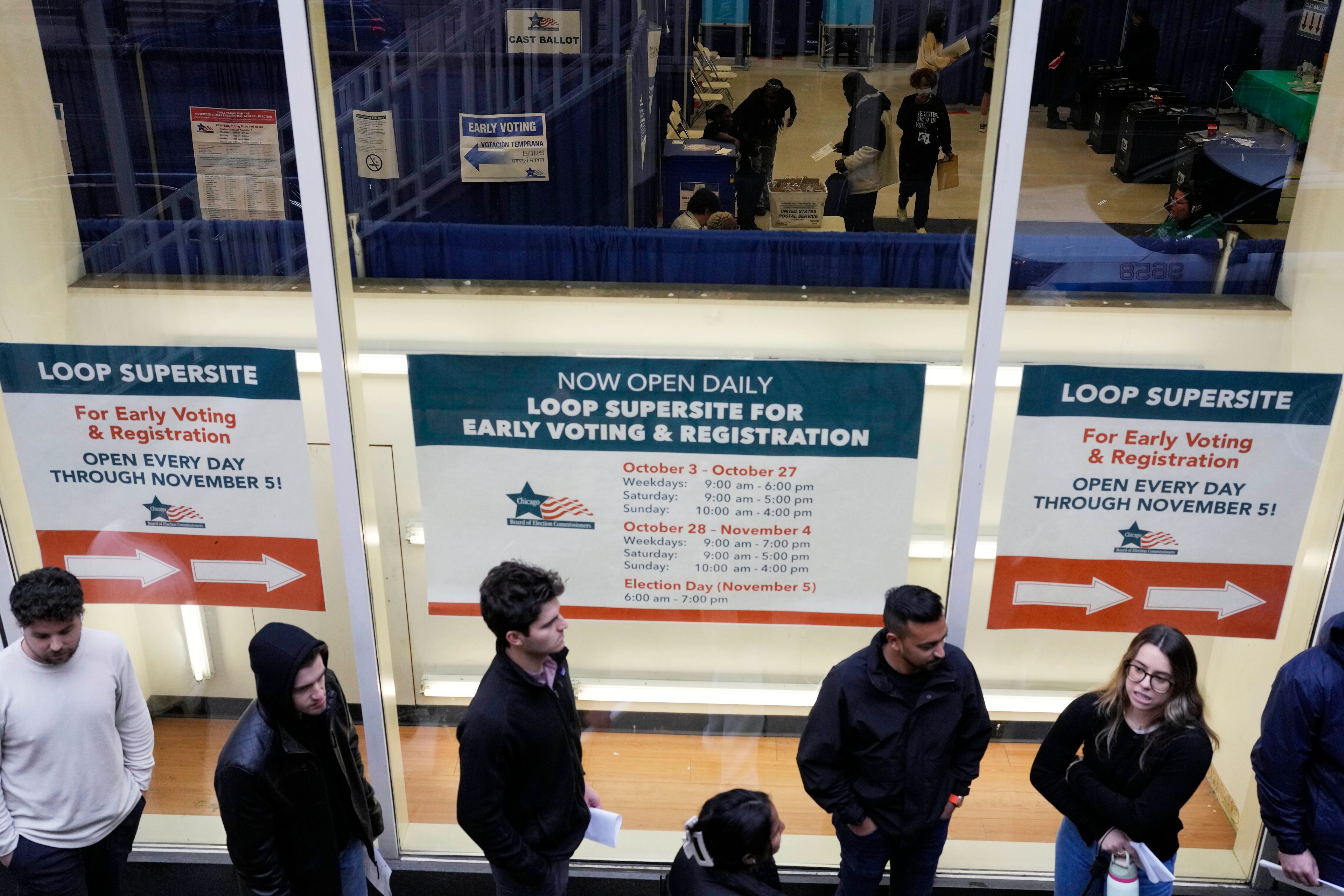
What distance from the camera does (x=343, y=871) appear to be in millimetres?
2906

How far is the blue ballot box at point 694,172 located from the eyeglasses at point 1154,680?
198 cm

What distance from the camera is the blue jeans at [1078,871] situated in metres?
2.99

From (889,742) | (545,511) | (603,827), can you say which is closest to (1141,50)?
(889,742)

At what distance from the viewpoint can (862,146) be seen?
154 inches

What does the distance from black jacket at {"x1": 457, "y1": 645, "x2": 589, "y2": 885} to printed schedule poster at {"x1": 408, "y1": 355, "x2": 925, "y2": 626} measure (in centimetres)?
69

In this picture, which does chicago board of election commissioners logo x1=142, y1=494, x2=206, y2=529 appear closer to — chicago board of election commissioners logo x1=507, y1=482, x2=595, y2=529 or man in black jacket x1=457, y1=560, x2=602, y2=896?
chicago board of election commissioners logo x1=507, y1=482, x2=595, y2=529

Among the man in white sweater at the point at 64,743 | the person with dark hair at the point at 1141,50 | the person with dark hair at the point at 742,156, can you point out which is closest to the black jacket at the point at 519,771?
the man in white sweater at the point at 64,743

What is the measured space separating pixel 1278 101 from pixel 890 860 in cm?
263

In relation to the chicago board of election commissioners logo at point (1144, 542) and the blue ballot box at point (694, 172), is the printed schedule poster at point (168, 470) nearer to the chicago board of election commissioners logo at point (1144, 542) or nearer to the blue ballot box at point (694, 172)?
the blue ballot box at point (694, 172)

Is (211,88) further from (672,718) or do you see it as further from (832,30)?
(672,718)

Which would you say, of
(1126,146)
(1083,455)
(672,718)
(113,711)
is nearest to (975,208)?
(1126,146)

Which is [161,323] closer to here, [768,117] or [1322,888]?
[768,117]

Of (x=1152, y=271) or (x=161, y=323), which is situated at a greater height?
(x=1152, y=271)

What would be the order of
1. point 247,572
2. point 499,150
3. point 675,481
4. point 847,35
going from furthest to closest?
point 847,35
point 499,150
point 247,572
point 675,481
